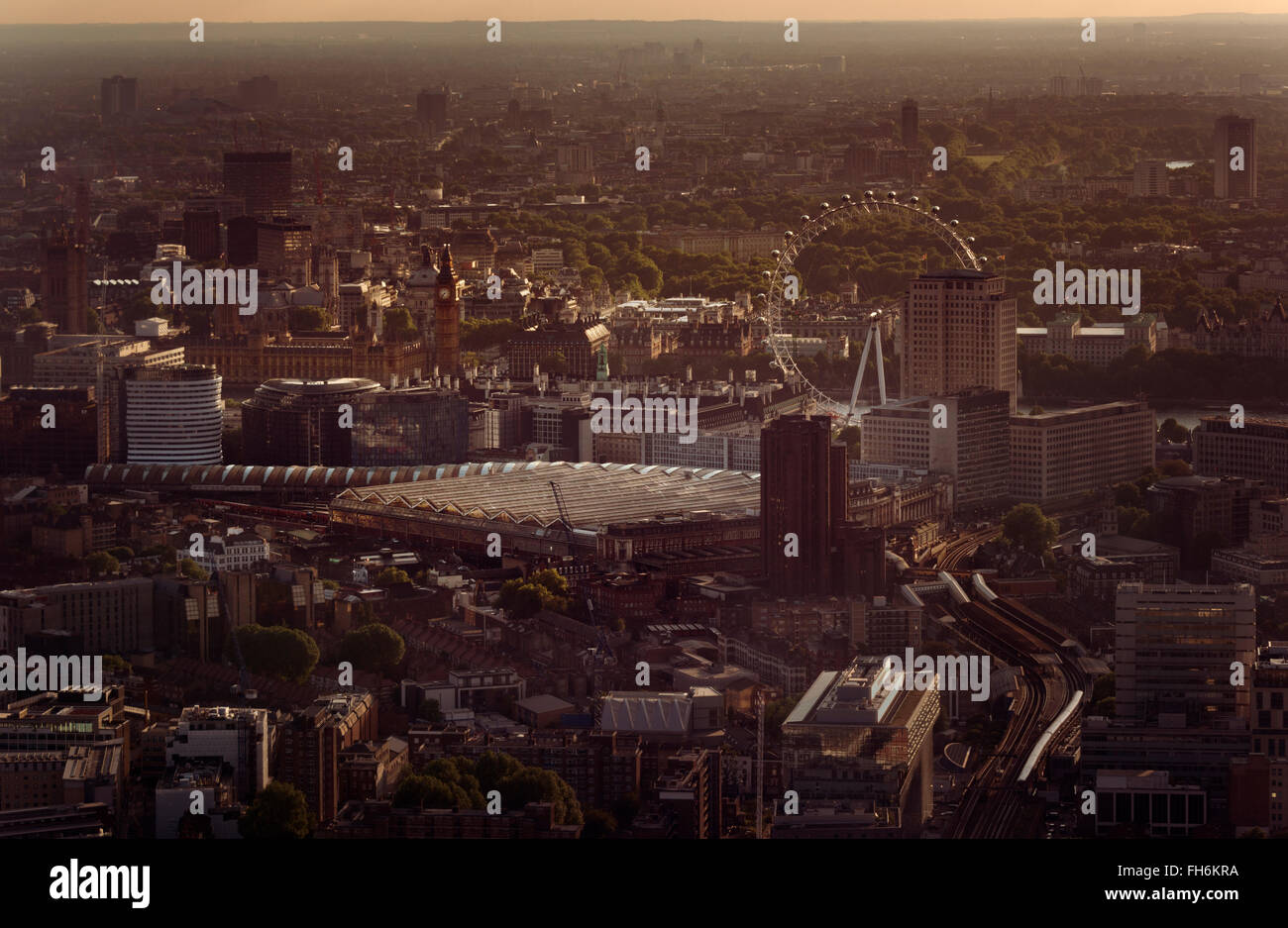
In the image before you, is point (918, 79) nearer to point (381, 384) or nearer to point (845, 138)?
point (845, 138)

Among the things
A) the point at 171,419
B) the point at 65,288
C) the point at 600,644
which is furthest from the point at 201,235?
the point at 600,644

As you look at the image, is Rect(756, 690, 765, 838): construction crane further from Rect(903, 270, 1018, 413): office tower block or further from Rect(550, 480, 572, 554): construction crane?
Rect(903, 270, 1018, 413): office tower block

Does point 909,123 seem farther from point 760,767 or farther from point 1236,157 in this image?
point 760,767

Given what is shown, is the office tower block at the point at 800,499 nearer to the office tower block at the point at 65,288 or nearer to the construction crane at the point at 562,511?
the construction crane at the point at 562,511

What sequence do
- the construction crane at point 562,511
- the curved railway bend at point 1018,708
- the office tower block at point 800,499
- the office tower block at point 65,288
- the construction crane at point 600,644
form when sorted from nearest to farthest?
the curved railway bend at point 1018,708 < the construction crane at point 600,644 < the office tower block at point 800,499 < the construction crane at point 562,511 < the office tower block at point 65,288

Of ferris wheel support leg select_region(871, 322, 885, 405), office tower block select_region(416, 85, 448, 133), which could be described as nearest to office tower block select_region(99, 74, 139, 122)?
office tower block select_region(416, 85, 448, 133)

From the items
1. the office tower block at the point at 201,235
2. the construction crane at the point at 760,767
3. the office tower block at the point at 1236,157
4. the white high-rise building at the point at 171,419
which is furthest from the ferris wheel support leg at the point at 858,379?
the office tower block at the point at 201,235
